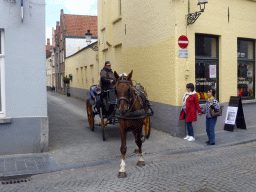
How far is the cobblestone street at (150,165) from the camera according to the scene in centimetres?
497

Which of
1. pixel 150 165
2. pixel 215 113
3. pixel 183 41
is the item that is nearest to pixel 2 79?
pixel 150 165

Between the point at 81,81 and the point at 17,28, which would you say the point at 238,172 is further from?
the point at 81,81

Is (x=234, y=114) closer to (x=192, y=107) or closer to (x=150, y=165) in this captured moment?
(x=192, y=107)

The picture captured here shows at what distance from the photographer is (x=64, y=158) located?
6.76 meters

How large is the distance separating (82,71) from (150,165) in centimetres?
1898

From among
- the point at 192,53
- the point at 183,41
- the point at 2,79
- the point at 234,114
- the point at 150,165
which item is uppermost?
the point at 183,41

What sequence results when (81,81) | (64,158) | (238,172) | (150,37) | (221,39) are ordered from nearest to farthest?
(238,172)
(64,158)
(221,39)
(150,37)
(81,81)

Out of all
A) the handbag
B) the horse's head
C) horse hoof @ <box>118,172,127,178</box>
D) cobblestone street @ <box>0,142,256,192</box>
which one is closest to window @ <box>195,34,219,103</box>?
the handbag

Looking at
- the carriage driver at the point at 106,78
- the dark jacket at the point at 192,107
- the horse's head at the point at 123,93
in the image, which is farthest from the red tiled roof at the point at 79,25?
the horse's head at the point at 123,93

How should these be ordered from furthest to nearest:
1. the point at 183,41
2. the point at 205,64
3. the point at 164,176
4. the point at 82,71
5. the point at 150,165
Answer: the point at 82,71 < the point at 205,64 < the point at 183,41 < the point at 150,165 < the point at 164,176

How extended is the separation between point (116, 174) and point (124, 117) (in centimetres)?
113

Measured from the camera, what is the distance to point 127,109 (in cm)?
526

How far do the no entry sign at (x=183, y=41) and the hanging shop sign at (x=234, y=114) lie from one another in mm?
2735

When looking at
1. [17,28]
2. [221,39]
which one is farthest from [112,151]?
[221,39]
